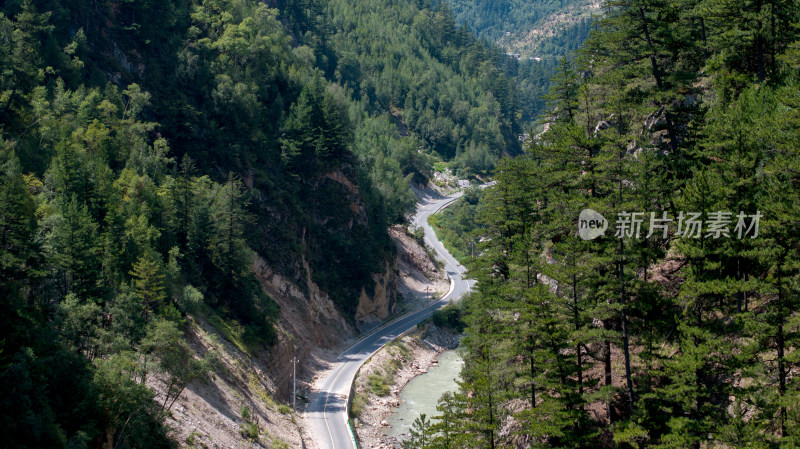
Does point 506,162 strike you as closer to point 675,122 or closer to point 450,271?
point 675,122

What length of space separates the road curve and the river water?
425 cm

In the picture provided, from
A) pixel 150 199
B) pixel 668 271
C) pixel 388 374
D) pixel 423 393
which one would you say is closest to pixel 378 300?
pixel 388 374

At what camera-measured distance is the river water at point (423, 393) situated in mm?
48625

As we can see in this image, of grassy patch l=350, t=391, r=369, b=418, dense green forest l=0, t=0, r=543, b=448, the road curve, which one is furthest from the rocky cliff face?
grassy patch l=350, t=391, r=369, b=418

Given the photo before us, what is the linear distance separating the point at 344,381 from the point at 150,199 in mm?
22705

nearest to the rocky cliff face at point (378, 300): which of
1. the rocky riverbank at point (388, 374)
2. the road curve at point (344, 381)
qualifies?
the road curve at point (344, 381)

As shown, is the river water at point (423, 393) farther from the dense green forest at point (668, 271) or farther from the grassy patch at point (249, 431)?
the dense green forest at point (668, 271)

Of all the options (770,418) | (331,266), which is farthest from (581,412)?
(331,266)

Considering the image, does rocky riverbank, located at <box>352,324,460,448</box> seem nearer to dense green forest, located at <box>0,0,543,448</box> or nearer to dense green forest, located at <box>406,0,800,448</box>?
dense green forest, located at <box>0,0,543,448</box>

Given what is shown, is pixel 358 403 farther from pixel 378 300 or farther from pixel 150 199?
pixel 378 300

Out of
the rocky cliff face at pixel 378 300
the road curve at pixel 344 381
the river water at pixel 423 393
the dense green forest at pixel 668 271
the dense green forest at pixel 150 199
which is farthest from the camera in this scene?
the rocky cliff face at pixel 378 300

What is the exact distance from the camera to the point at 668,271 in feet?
101

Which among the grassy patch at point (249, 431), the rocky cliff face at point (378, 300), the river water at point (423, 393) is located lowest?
the river water at point (423, 393)

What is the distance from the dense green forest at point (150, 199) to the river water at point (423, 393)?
12250 mm
